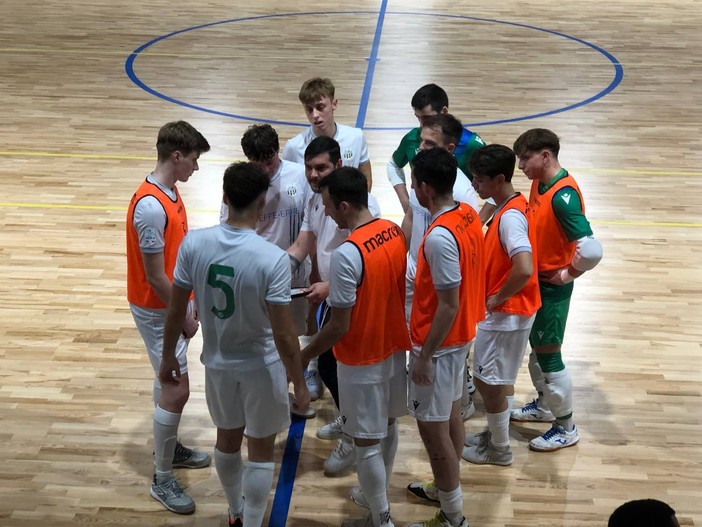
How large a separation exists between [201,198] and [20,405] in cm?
340

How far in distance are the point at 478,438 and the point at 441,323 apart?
1.47 meters

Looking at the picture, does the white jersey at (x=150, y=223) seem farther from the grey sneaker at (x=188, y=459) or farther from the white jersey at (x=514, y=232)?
the white jersey at (x=514, y=232)

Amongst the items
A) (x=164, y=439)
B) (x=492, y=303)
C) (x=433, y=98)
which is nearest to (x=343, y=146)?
(x=433, y=98)

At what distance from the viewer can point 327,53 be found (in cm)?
1333

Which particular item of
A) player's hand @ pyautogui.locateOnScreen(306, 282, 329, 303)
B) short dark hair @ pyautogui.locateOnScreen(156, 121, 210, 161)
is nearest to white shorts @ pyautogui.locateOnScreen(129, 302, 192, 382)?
player's hand @ pyautogui.locateOnScreen(306, 282, 329, 303)

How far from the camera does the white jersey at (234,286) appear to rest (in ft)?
12.0

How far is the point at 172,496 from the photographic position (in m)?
4.53

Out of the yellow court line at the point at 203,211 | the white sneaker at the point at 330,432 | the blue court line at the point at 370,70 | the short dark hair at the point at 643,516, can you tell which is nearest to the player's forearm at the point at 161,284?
the white sneaker at the point at 330,432

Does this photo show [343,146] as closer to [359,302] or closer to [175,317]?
[359,302]

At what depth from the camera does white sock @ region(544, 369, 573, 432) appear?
491cm

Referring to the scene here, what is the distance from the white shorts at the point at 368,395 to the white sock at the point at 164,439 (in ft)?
3.15

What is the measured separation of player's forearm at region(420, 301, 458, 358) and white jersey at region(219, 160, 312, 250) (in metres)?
1.44

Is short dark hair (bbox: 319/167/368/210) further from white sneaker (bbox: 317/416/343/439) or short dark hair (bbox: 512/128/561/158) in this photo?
white sneaker (bbox: 317/416/343/439)

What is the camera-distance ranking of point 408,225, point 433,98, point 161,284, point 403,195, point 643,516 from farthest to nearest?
point 403,195 → point 433,98 → point 408,225 → point 161,284 → point 643,516
